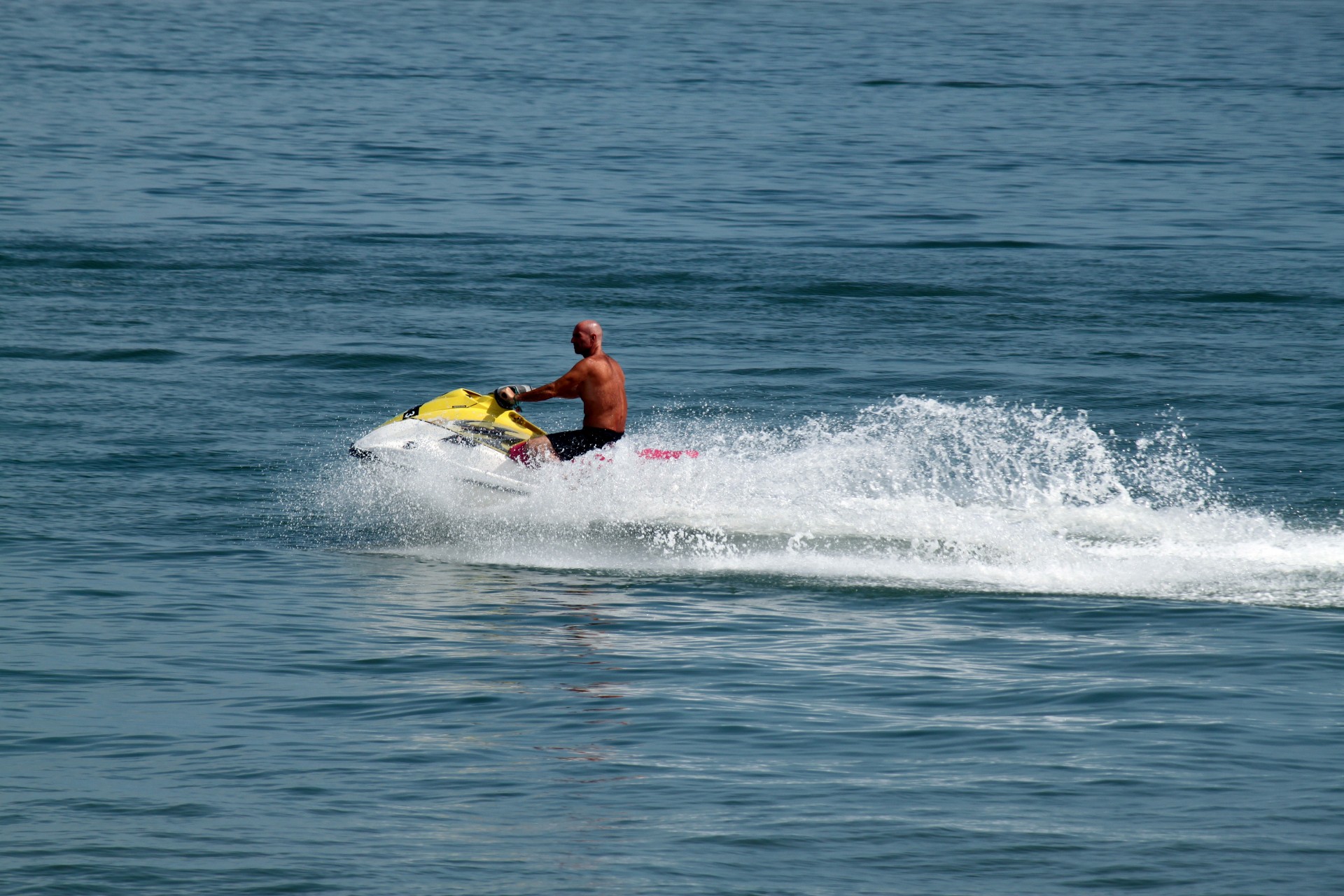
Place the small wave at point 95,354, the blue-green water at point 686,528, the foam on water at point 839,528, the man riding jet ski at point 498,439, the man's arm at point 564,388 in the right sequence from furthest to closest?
the small wave at point 95,354
the man riding jet ski at point 498,439
the man's arm at point 564,388
the foam on water at point 839,528
the blue-green water at point 686,528

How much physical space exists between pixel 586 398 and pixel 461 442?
108 cm

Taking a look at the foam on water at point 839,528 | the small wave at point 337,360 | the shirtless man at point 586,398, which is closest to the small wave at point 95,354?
the small wave at point 337,360

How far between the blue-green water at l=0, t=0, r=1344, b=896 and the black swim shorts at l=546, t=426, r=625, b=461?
7.9 inches

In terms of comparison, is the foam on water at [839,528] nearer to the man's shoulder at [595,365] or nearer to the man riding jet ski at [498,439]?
the man riding jet ski at [498,439]

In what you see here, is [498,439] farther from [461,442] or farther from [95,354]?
[95,354]

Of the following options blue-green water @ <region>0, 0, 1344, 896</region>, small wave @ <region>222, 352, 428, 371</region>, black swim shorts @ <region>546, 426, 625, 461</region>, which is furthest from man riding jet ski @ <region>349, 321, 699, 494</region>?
small wave @ <region>222, 352, 428, 371</region>

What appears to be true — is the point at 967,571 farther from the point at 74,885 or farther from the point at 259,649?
the point at 74,885

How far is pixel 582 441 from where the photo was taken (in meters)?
13.7

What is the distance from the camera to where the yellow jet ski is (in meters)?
13.7

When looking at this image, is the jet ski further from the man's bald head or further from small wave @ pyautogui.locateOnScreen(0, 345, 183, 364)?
small wave @ pyautogui.locateOnScreen(0, 345, 183, 364)

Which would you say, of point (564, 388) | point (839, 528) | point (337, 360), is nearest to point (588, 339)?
point (564, 388)

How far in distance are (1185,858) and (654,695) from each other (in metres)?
3.30

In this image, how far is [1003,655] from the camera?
35.6ft

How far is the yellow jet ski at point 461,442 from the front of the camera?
13.7 m
